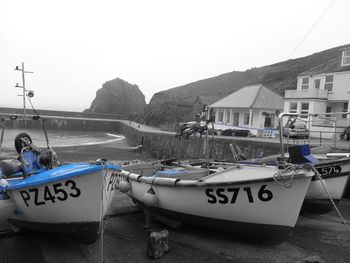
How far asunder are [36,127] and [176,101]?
24.0m

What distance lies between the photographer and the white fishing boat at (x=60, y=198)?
539cm

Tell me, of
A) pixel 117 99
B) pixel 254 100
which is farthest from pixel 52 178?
pixel 117 99

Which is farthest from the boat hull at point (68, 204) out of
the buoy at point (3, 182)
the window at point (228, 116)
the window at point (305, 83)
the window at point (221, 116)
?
the window at point (221, 116)

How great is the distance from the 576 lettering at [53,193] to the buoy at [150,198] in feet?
5.38

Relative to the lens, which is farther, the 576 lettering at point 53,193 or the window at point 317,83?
the window at point 317,83

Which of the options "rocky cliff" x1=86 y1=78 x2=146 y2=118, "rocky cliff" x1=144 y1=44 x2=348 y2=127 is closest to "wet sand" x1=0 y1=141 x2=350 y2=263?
"rocky cliff" x1=144 y1=44 x2=348 y2=127

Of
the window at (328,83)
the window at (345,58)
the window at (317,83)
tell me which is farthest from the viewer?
the window at (317,83)

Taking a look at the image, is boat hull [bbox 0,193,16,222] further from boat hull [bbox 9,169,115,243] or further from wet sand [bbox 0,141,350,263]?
wet sand [bbox 0,141,350,263]

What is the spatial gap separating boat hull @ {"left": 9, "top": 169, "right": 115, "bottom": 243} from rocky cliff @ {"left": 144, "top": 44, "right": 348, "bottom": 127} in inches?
1482

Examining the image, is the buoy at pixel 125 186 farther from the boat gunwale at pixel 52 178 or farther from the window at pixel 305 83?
the window at pixel 305 83

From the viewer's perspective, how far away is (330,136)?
68.6ft

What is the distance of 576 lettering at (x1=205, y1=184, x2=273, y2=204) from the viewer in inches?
217

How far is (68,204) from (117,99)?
7619cm

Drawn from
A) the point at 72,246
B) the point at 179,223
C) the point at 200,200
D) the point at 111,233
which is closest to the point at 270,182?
the point at 200,200
